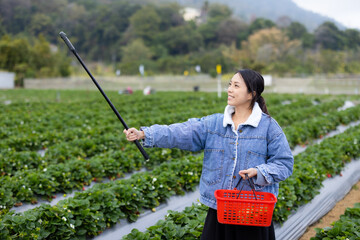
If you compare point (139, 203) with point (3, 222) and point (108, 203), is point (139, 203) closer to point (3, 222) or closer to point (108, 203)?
point (108, 203)

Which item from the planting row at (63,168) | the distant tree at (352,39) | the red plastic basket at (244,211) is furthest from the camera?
A: the distant tree at (352,39)

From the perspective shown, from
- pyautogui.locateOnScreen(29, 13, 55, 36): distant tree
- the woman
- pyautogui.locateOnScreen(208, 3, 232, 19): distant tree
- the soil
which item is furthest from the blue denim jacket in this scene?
pyautogui.locateOnScreen(208, 3, 232, 19): distant tree

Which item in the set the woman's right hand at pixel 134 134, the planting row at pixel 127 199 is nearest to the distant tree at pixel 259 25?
the planting row at pixel 127 199

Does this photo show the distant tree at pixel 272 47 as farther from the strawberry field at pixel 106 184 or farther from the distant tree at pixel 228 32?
the strawberry field at pixel 106 184

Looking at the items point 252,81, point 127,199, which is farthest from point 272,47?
point 252,81

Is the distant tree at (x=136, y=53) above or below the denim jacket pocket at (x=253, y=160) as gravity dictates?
above

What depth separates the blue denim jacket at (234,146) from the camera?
7.55 ft

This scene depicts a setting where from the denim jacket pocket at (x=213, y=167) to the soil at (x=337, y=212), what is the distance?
8.00 ft

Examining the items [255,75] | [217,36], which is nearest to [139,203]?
[255,75]

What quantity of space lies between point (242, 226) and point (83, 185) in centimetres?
374

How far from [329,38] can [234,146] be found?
7488 centimetres

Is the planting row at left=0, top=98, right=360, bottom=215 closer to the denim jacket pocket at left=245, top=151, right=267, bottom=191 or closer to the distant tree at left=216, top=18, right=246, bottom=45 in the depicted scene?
the denim jacket pocket at left=245, top=151, right=267, bottom=191

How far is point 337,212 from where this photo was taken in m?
5.13

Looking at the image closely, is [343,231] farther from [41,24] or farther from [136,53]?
[41,24]
